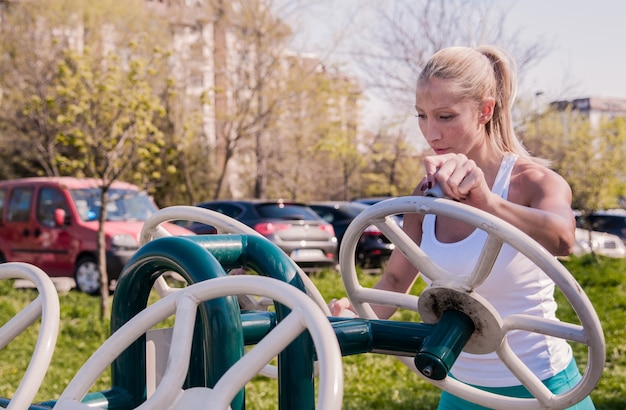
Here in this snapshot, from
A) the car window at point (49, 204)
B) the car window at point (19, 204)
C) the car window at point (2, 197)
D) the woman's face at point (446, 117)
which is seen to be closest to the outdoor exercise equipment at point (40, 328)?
the woman's face at point (446, 117)

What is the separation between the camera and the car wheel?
9953 mm

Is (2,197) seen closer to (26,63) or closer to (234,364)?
(26,63)

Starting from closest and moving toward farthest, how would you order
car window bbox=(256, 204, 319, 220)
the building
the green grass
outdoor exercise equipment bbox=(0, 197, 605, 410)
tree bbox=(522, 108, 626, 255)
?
outdoor exercise equipment bbox=(0, 197, 605, 410)
the green grass
car window bbox=(256, 204, 319, 220)
tree bbox=(522, 108, 626, 255)
the building

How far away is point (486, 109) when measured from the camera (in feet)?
6.00

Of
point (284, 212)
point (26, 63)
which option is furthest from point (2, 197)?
point (26, 63)

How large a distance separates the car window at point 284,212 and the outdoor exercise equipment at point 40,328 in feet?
30.8

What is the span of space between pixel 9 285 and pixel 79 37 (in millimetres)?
14568

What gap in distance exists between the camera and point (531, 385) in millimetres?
1711

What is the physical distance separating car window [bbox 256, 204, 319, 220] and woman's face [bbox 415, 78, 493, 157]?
30.3 ft

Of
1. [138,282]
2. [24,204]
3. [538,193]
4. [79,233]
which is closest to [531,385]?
[538,193]

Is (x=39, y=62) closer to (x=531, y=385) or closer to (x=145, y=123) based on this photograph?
(x=145, y=123)

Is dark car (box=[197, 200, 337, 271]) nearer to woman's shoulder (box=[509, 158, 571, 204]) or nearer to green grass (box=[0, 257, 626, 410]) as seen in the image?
green grass (box=[0, 257, 626, 410])

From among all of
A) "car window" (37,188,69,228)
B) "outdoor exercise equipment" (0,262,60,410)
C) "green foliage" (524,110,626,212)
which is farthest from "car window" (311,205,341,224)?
"outdoor exercise equipment" (0,262,60,410)

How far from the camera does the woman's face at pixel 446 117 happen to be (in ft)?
5.73
